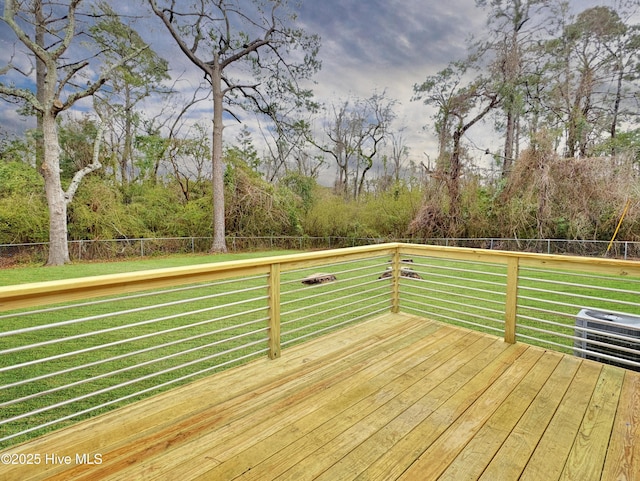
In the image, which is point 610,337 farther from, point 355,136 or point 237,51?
point 355,136

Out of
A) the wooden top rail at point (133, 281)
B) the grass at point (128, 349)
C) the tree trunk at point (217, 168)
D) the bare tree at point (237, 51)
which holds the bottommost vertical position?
the grass at point (128, 349)

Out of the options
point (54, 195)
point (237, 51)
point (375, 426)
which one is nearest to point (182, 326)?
point (375, 426)

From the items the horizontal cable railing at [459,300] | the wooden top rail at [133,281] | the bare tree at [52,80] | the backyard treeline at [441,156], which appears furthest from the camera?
the backyard treeline at [441,156]

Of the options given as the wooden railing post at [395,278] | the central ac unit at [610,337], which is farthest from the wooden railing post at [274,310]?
the central ac unit at [610,337]

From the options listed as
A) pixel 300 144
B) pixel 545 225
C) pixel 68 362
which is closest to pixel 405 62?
pixel 300 144

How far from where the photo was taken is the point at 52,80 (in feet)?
29.0

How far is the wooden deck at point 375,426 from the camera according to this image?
1305 mm

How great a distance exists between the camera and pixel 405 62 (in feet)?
40.9

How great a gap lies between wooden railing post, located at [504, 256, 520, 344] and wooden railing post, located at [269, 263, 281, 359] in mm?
1860

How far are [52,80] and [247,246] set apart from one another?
7.77 meters

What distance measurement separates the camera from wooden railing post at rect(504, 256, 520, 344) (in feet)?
8.18

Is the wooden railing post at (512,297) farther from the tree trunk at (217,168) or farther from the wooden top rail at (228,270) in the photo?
the tree trunk at (217,168)

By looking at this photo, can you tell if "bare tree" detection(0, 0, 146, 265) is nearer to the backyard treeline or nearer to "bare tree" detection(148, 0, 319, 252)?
the backyard treeline

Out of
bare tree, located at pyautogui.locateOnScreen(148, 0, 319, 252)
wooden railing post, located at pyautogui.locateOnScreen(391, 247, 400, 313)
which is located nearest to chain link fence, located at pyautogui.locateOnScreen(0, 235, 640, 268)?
bare tree, located at pyautogui.locateOnScreen(148, 0, 319, 252)
